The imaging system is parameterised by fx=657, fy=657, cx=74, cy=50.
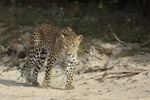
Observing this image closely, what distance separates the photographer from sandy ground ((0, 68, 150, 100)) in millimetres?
11864

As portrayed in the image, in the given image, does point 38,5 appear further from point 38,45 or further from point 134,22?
point 38,45

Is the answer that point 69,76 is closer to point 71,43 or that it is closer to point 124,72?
point 71,43

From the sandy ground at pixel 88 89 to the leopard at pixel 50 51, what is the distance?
0.86 ft

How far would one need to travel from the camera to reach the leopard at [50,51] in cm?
1312

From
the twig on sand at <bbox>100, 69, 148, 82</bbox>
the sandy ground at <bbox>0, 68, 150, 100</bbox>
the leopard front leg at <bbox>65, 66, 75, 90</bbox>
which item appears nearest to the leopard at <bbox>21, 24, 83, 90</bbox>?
the leopard front leg at <bbox>65, 66, 75, 90</bbox>

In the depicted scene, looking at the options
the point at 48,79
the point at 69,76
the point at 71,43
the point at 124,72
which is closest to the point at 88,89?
the point at 69,76

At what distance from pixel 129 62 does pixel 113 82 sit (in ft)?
4.40

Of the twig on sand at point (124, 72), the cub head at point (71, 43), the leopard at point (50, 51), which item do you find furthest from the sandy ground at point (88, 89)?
the cub head at point (71, 43)

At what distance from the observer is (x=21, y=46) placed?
54.4 feet

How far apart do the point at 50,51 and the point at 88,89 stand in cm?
123

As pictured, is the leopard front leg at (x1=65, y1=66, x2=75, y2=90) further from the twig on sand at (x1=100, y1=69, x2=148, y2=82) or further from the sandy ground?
the twig on sand at (x1=100, y1=69, x2=148, y2=82)

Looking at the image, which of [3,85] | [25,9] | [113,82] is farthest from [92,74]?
[25,9]

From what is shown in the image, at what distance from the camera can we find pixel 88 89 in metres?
13.0

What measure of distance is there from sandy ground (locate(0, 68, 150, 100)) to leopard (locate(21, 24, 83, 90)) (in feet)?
0.86
